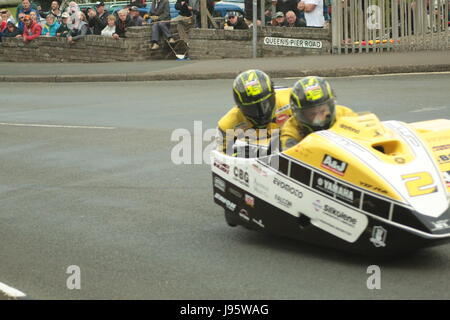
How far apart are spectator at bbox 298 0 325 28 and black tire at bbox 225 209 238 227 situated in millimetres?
14691

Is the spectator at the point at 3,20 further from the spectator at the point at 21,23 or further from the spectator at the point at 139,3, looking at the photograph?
the spectator at the point at 139,3

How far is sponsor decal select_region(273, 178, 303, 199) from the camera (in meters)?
6.78

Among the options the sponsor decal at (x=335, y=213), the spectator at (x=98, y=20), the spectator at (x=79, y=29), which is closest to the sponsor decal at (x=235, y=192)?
the sponsor decal at (x=335, y=213)

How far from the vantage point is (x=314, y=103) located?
22.7 feet

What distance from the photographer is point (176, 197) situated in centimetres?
915

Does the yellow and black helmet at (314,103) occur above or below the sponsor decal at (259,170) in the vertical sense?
above

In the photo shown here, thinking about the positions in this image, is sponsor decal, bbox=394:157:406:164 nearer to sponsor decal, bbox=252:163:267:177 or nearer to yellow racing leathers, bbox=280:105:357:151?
yellow racing leathers, bbox=280:105:357:151

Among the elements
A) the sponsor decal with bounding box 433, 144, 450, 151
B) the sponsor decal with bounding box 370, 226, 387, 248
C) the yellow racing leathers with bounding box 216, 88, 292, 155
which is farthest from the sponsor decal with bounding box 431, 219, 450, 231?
the yellow racing leathers with bounding box 216, 88, 292, 155

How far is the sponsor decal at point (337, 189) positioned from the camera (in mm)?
6352

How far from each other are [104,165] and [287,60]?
11107 mm

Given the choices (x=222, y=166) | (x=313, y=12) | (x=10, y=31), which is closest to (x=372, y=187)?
(x=222, y=166)
